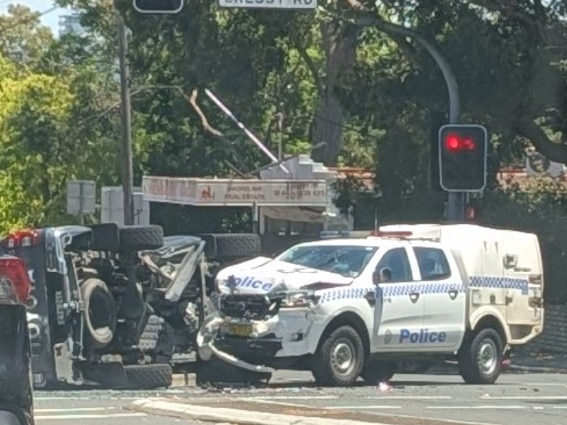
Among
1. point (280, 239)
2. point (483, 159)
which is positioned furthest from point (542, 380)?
point (280, 239)

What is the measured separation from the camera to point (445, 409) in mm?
16094

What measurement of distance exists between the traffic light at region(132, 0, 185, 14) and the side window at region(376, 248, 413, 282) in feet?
18.7

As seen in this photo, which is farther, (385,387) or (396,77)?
→ (396,77)

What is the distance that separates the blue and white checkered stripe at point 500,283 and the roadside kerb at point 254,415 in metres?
5.88

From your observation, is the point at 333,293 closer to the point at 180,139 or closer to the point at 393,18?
the point at 393,18

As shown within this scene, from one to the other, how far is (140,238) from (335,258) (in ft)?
9.36

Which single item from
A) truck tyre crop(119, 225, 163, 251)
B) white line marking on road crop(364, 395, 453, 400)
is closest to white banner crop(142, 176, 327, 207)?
truck tyre crop(119, 225, 163, 251)

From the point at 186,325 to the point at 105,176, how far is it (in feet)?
107

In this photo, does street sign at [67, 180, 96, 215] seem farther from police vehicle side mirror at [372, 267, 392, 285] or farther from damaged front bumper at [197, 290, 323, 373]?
damaged front bumper at [197, 290, 323, 373]

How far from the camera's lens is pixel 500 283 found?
70.3 ft

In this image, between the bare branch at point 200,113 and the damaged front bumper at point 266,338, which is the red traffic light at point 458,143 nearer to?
the damaged front bumper at point 266,338

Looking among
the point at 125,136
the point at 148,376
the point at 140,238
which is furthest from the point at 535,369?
the point at 125,136

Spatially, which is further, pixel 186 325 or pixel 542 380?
pixel 542 380

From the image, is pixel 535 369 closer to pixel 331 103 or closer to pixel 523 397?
pixel 523 397
